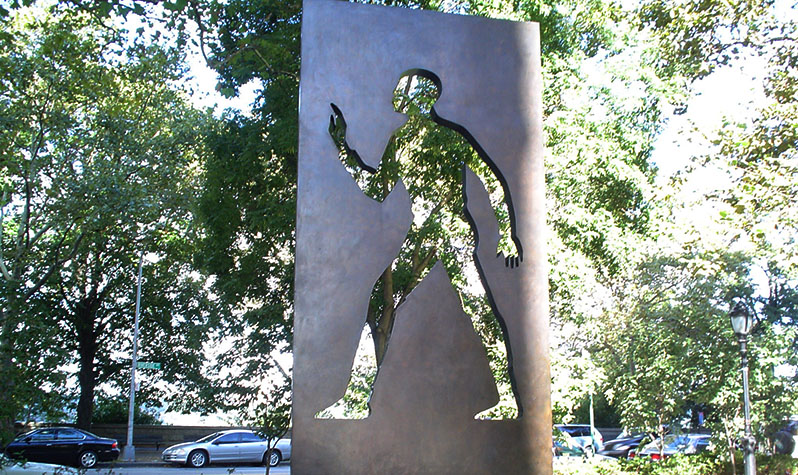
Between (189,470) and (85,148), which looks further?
(189,470)

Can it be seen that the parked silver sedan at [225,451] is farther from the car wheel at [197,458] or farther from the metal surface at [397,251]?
the metal surface at [397,251]

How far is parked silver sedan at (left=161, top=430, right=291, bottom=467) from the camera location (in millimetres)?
19984

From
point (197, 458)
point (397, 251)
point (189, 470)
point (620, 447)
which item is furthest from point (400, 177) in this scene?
point (620, 447)

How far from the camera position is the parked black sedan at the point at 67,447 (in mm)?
20141

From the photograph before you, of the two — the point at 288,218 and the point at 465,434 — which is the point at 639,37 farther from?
the point at 465,434

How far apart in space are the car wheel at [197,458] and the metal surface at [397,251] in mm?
17384

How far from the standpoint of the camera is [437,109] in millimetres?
4961

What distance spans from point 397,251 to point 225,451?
58.2ft

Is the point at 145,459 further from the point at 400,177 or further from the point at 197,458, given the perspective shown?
the point at 400,177

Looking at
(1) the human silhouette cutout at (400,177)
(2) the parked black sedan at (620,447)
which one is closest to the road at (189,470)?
(1) the human silhouette cutout at (400,177)

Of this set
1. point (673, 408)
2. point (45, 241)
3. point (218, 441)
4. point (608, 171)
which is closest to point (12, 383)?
→ point (608, 171)

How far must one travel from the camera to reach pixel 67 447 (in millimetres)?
20484

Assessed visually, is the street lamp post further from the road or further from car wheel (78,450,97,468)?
car wheel (78,450,97,468)

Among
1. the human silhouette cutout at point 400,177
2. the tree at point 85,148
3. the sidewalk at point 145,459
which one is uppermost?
the tree at point 85,148
